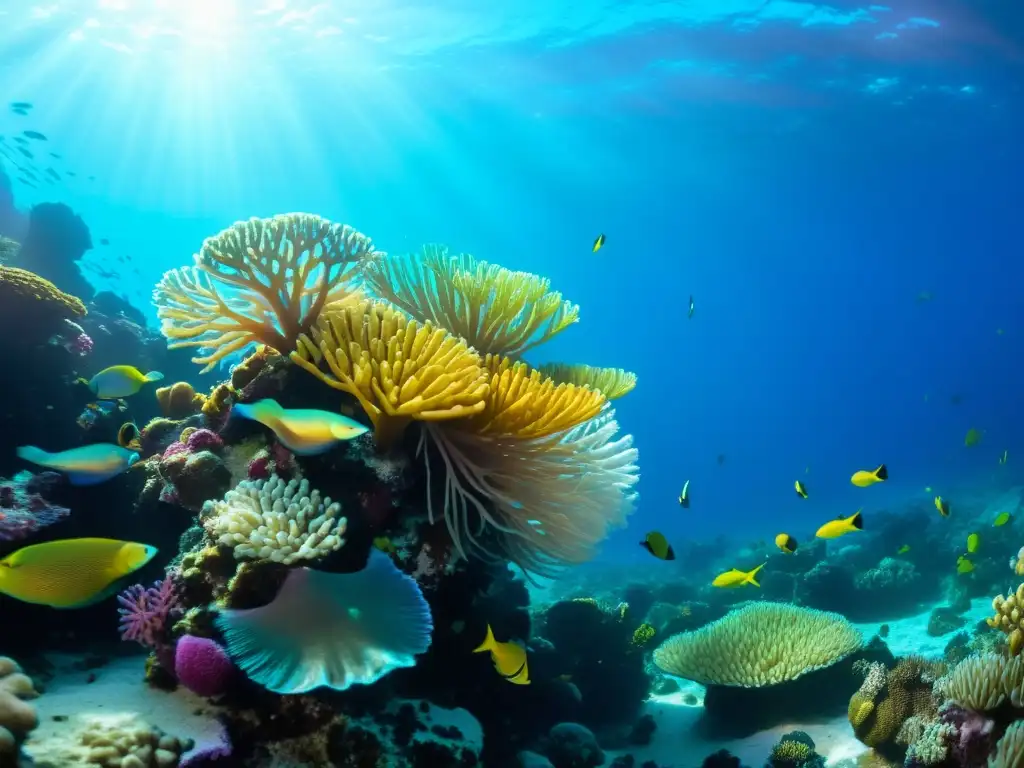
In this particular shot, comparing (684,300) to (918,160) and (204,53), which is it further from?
(204,53)

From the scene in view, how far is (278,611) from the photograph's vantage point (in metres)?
3.08

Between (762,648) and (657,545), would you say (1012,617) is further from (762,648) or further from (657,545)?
(657,545)

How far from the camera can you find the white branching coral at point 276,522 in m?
3.26

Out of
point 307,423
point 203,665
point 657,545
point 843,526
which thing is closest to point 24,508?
point 203,665

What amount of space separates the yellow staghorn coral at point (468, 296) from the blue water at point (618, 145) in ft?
45.7

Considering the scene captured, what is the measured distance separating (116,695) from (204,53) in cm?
3674

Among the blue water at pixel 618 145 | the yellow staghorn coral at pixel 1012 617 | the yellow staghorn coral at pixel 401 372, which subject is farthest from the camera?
the blue water at pixel 618 145

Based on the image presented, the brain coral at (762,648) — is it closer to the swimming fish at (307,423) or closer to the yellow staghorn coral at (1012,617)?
the yellow staghorn coral at (1012,617)

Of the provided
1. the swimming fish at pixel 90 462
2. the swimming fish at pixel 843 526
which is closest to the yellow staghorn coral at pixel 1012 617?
the swimming fish at pixel 843 526

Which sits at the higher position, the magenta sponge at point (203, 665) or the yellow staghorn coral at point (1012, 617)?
the magenta sponge at point (203, 665)

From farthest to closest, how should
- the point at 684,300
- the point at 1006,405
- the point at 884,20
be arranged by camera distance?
the point at 1006,405
the point at 684,300
the point at 884,20

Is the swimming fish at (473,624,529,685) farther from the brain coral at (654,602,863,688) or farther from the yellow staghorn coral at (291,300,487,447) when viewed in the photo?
the brain coral at (654,602,863,688)

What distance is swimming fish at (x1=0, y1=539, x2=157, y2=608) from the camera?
2684 mm

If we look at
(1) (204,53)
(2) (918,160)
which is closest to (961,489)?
(2) (918,160)
